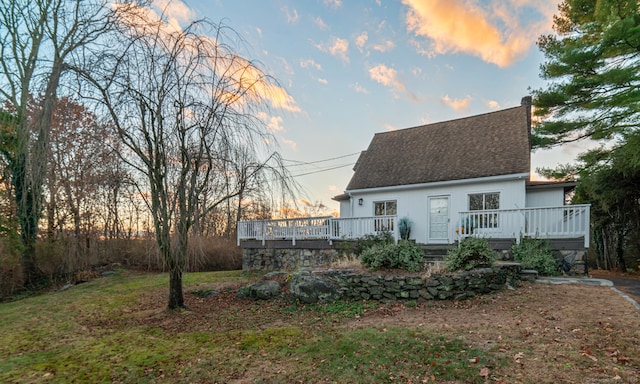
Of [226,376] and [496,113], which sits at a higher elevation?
[496,113]

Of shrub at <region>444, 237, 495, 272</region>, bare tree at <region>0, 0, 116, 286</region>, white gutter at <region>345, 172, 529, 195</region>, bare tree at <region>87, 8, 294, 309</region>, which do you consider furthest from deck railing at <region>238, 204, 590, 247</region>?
bare tree at <region>0, 0, 116, 286</region>

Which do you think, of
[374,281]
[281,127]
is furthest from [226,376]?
[281,127]

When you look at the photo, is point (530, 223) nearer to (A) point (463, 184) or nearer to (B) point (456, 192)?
(A) point (463, 184)

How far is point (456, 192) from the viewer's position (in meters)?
11.3

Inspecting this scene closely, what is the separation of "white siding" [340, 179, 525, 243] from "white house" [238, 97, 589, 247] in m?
0.03

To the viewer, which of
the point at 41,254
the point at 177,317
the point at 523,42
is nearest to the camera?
the point at 177,317

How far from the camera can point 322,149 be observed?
10.3 m

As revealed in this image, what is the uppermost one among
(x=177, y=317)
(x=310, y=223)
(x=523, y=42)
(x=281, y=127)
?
(x=523, y=42)

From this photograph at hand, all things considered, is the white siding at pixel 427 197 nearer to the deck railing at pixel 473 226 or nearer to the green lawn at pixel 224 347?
the deck railing at pixel 473 226

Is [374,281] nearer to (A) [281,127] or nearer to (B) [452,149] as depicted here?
(A) [281,127]

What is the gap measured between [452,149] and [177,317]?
1108 cm

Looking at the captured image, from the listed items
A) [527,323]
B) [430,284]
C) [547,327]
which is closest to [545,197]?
[430,284]

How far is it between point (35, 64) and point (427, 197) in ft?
37.3

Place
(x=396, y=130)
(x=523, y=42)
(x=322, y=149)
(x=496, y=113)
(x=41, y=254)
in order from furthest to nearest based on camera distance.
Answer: (x=396, y=130), (x=496, y=113), (x=523, y=42), (x=41, y=254), (x=322, y=149)
